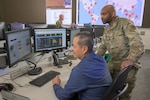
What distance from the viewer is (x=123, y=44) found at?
2096 mm

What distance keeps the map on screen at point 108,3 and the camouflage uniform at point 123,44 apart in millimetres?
4060

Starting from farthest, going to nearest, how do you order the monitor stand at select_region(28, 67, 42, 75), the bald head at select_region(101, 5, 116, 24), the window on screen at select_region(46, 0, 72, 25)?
the window on screen at select_region(46, 0, 72, 25), the bald head at select_region(101, 5, 116, 24), the monitor stand at select_region(28, 67, 42, 75)

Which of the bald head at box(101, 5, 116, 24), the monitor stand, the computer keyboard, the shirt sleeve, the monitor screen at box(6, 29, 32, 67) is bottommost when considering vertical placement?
the computer keyboard

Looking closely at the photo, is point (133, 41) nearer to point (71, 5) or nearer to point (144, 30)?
point (144, 30)

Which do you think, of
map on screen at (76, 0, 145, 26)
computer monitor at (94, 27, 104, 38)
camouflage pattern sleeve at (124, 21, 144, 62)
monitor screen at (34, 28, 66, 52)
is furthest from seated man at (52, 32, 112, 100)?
map on screen at (76, 0, 145, 26)

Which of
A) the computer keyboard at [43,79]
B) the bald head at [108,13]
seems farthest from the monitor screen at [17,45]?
the bald head at [108,13]

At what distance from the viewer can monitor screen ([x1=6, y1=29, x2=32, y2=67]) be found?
1.47m

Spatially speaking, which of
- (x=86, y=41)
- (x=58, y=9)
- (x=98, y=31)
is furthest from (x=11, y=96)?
(x=58, y=9)

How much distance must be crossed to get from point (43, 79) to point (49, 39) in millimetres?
682

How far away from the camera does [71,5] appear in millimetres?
6273

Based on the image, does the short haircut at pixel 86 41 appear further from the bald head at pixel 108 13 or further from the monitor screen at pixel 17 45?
the bald head at pixel 108 13

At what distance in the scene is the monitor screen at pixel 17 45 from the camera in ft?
4.82

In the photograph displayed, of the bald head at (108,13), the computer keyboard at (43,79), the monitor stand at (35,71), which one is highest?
the bald head at (108,13)

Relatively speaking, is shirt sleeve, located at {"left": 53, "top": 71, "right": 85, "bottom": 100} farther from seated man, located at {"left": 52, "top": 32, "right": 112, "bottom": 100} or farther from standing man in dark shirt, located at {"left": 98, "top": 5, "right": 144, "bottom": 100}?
standing man in dark shirt, located at {"left": 98, "top": 5, "right": 144, "bottom": 100}
